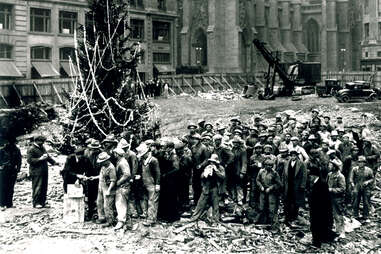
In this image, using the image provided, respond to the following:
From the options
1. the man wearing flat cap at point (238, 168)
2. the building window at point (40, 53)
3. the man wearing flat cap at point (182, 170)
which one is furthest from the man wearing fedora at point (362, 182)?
the building window at point (40, 53)

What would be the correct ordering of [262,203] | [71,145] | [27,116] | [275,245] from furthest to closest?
[27,116] → [71,145] → [262,203] → [275,245]

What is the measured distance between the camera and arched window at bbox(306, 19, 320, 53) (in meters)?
71.3

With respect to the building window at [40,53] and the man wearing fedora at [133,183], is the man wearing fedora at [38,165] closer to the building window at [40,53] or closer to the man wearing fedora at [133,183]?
the man wearing fedora at [133,183]

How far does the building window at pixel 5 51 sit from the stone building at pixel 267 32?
22312 millimetres

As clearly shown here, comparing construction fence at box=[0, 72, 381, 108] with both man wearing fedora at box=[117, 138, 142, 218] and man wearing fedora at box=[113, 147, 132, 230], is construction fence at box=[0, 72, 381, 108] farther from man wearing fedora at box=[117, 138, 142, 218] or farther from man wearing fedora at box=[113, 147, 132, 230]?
man wearing fedora at box=[113, 147, 132, 230]

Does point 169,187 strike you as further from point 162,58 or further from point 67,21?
point 162,58

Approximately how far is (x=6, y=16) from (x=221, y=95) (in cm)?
1813

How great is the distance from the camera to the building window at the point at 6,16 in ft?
125

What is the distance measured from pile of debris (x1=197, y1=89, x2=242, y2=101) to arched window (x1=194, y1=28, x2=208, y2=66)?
1507cm

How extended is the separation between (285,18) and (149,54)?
2593cm

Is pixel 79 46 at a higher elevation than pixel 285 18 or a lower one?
lower

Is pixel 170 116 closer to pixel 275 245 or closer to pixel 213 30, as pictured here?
pixel 275 245

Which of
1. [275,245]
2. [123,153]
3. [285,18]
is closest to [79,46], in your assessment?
[123,153]

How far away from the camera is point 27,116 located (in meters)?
27.9
